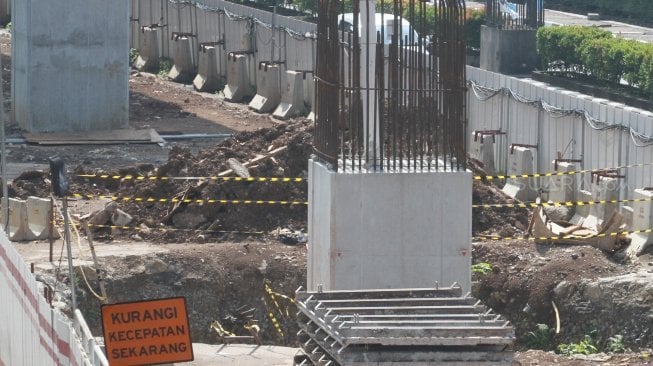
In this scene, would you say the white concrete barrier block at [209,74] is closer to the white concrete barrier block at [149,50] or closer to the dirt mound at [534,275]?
the white concrete barrier block at [149,50]

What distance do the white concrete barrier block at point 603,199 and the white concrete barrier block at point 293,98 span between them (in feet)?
39.4

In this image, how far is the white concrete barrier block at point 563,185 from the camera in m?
23.6

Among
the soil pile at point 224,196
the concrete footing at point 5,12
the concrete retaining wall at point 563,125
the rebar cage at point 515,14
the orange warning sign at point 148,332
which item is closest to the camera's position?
the orange warning sign at point 148,332

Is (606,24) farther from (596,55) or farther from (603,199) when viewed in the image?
(603,199)

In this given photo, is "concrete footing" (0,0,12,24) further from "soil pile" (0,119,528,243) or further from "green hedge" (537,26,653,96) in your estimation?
"soil pile" (0,119,528,243)

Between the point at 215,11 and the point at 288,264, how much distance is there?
794 inches

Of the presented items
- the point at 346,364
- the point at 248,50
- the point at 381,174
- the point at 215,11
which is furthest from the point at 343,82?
the point at 215,11

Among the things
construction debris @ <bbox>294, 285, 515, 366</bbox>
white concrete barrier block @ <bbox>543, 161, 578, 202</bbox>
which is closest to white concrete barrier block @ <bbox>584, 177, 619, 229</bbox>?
white concrete barrier block @ <bbox>543, 161, 578, 202</bbox>

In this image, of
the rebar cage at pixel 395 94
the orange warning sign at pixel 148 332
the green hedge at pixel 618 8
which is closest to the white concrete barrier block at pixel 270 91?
the rebar cage at pixel 395 94

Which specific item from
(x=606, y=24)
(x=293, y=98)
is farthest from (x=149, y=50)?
(x=606, y=24)

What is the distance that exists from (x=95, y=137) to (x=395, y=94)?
15760mm

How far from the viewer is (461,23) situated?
17.2 m

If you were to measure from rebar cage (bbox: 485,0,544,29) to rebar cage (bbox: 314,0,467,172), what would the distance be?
80.7 feet

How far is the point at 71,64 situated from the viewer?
107 ft
